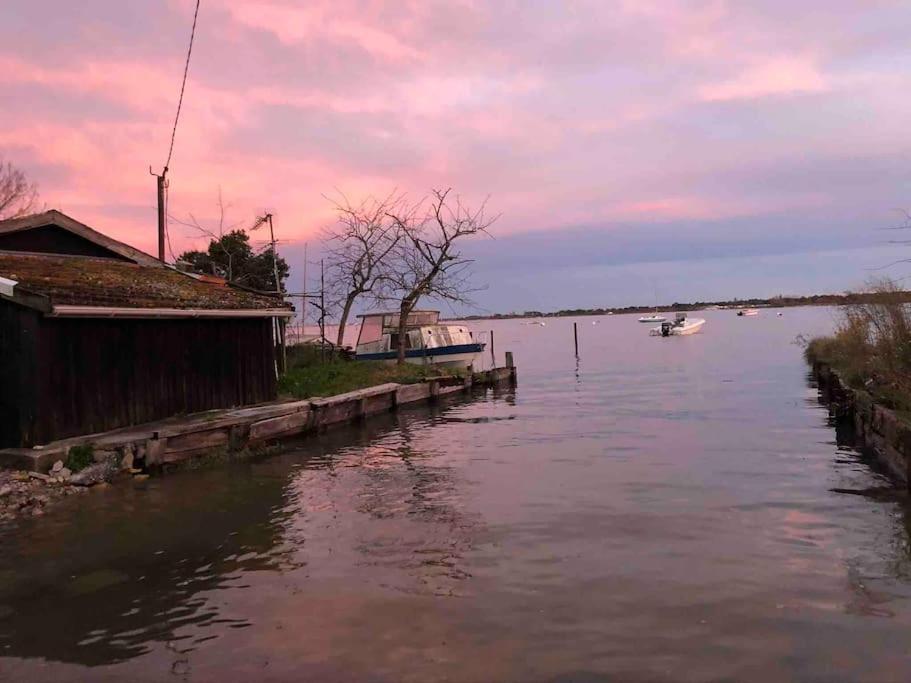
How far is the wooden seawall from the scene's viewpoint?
37.7 feet

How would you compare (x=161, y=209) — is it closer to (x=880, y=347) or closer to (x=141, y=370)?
(x=141, y=370)

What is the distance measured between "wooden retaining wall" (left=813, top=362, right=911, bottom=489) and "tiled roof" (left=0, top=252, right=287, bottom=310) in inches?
510

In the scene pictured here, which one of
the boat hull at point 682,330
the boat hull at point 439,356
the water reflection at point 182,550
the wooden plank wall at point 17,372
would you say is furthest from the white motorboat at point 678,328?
the wooden plank wall at point 17,372

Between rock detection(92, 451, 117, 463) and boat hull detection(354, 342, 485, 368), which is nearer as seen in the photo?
rock detection(92, 451, 117, 463)

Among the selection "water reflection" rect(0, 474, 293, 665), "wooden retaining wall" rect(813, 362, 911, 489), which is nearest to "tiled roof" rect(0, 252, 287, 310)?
"water reflection" rect(0, 474, 293, 665)

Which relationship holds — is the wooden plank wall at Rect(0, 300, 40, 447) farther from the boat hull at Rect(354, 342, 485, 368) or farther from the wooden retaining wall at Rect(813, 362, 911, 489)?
the boat hull at Rect(354, 342, 485, 368)

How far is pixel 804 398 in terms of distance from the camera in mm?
23484

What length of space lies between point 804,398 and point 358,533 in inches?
746

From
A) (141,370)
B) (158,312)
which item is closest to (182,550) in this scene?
(141,370)

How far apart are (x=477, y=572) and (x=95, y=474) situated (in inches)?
283

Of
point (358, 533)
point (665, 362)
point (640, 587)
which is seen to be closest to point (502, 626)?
point (640, 587)

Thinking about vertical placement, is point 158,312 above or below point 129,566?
above

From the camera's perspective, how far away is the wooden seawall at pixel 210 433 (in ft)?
37.7

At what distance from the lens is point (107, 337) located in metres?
13.2
